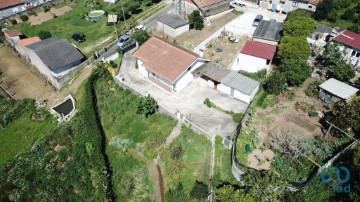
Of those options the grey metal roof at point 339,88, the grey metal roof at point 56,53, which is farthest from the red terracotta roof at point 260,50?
the grey metal roof at point 56,53

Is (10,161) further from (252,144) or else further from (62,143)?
(252,144)

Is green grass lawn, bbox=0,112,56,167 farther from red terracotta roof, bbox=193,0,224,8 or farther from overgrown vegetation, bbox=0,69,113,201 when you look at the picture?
red terracotta roof, bbox=193,0,224,8

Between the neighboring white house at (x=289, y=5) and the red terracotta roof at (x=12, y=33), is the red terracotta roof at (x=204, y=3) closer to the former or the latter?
the neighboring white house at (x=289, y=5)

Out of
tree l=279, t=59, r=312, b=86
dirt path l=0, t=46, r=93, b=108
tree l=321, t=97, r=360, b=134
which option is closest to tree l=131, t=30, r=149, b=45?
dirt path l=0, t=46, r=93, b=108

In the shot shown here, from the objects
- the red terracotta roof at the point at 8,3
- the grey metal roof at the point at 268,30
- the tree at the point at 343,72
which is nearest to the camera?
the tree at the point at 343,72

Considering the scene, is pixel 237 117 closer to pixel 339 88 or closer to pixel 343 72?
pixel 339 88
